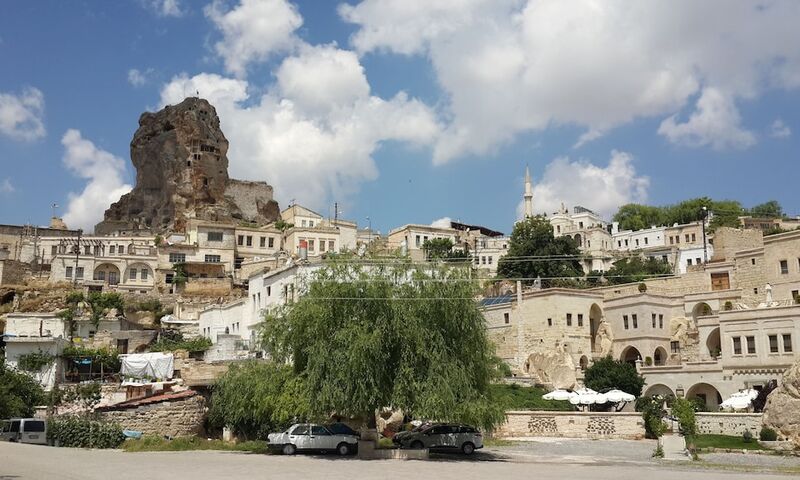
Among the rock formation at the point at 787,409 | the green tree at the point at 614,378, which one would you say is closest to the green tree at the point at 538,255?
the green tree at the point at 614,378

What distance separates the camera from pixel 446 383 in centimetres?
2542

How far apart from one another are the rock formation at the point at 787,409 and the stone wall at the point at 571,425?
21.5ft

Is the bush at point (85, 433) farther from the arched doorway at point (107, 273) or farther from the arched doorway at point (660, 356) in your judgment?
the arched doorway at point (107, 273)

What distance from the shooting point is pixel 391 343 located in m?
26.4

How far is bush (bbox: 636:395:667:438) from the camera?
31266 millimetres

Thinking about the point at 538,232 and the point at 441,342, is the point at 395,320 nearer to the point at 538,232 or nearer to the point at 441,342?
the point at 441,342

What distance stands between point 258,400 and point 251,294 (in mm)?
28561

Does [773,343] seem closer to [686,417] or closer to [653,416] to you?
[653,416]

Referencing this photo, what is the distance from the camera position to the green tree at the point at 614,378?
48000 mm

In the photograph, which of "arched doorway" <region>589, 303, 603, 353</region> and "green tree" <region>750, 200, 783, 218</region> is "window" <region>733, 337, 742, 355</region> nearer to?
"arched doorway" <region>589, 303, 603, 353</region>

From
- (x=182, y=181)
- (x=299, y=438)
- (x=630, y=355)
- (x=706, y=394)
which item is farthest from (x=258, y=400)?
(x=182, y=181)

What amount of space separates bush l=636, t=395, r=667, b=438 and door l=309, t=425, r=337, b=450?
44.7ft

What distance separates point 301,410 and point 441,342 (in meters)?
5.51

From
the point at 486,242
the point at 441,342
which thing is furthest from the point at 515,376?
the point at 486,242
